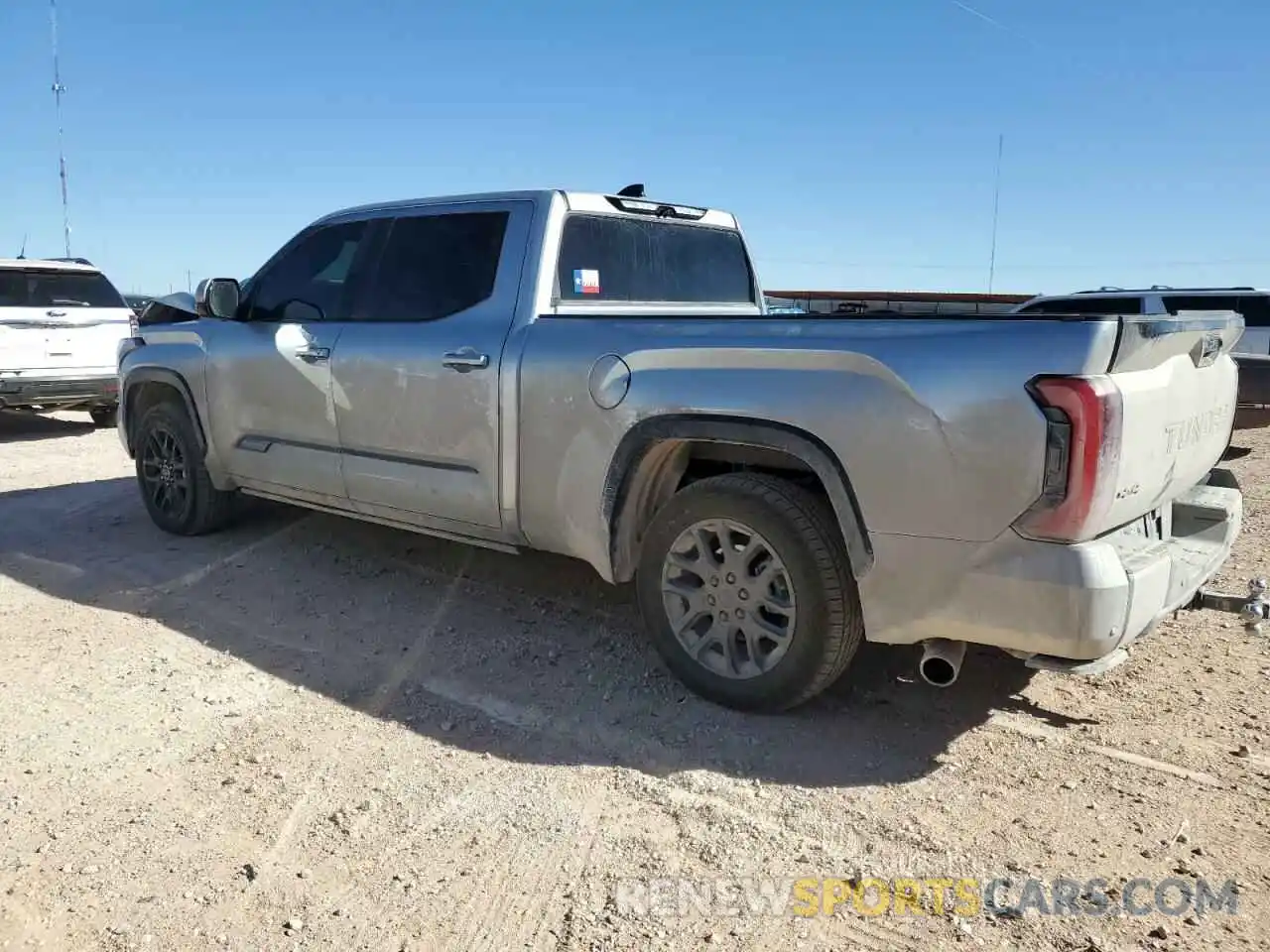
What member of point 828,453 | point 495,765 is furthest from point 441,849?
point 828,453

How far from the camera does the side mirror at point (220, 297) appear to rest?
5254 mm

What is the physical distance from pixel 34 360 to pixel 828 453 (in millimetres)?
9851

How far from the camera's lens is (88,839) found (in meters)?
2.80

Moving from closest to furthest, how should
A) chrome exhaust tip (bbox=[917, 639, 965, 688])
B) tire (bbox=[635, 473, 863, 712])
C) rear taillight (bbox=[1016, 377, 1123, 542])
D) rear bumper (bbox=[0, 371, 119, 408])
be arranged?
rear taillight (bbox=[1016, 377, 1123, 542]), chrome exhaust tip (bbox=[917, 639, 965, 688]), tire (bbox=[635, 473, 863, 712]), rear bumper (bbox=[0, 371, 119, 408])

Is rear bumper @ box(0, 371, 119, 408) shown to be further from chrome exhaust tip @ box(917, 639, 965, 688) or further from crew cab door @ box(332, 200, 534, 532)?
chrome exhaust tip @ box(917, 639, 965, 688)

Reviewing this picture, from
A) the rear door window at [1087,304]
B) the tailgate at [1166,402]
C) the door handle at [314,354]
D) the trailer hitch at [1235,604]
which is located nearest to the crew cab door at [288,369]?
the door handle at [314,354]

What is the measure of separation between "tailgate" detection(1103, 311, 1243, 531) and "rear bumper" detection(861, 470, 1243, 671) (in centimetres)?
14

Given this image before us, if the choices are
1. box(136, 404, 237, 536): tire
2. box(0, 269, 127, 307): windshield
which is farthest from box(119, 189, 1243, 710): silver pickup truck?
box(0, 269, 127, 307): windshield

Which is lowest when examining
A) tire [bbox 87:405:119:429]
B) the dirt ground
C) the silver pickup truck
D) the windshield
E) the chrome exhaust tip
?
the dirt ground

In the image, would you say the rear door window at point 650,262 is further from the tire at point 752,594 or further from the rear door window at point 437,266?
the tire at point 752,594

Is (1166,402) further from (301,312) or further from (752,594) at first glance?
(301,312)

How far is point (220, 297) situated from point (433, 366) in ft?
5.73

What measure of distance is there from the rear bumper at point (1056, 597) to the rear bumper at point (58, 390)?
9.23 m

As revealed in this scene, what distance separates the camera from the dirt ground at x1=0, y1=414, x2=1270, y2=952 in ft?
8.11
